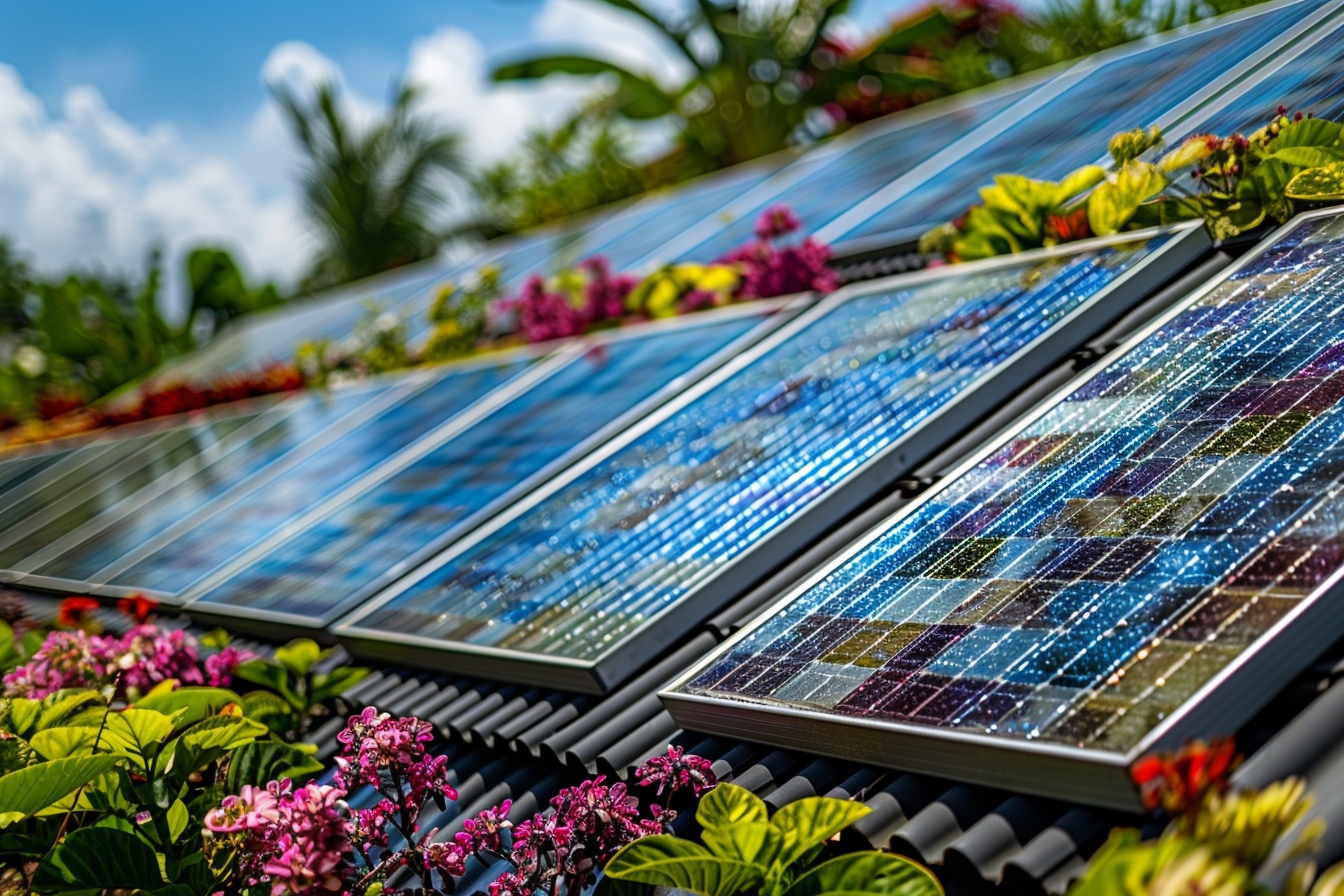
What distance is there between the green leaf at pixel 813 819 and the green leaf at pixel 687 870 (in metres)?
0.08

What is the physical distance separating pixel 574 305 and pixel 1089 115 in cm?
337

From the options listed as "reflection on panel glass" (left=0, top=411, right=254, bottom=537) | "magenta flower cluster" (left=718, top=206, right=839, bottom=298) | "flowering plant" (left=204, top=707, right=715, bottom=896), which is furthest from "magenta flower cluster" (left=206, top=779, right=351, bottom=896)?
"reflection on panel glass" (left=0, top=411, right=254, bottom=537)

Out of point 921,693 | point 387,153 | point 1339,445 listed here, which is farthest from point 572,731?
point 387,153

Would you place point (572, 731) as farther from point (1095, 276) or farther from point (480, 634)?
point (1095, 276)

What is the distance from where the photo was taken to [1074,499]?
2643 mm

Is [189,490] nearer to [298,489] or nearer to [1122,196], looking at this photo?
[298,489]

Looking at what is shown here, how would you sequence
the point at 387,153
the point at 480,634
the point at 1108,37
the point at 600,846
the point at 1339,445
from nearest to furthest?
the point at 1339,445 < the point at 600,846 < the point at 480,634 < the point at 1108,37 < the point at 387,153

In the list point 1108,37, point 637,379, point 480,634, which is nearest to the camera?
point 480,634

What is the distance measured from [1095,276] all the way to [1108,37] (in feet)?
39.1

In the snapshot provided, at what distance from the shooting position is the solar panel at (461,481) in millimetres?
4801

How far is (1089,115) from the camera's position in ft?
20.4

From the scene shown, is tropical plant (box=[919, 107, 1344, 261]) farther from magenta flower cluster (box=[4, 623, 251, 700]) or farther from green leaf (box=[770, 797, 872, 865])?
magenta flower cluster (box=[4, 623, 251, 700])

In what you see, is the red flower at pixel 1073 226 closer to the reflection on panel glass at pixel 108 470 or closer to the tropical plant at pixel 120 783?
the tropical plant at pixel 120 783

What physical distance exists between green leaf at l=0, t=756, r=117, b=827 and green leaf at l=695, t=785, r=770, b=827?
4.56ft
